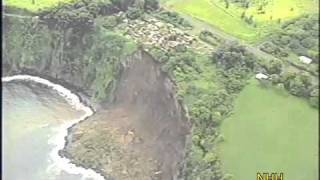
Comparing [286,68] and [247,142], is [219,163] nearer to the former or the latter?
[247,142]

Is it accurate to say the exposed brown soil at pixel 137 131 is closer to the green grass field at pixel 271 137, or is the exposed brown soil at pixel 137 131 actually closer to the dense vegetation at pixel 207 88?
the dense vegetation at pixel 207 88

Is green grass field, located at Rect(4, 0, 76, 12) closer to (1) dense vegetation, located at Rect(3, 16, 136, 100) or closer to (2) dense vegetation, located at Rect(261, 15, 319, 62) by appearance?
(1) dense vegetation, located at Rect(3, 16, 136, 100)

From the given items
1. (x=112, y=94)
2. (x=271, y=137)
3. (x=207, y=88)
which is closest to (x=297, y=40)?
(x=207, y=88)

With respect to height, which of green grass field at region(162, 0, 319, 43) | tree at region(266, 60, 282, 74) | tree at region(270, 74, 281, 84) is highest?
green grass field at region(162, 0, 319, 43)

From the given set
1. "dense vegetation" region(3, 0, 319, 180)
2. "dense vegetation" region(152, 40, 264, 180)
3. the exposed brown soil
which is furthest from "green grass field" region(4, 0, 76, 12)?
"dense vegetation" region(152, 40, 264, 180)

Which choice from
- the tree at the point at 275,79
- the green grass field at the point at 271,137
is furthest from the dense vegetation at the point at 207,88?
the tree at the point at 275,79

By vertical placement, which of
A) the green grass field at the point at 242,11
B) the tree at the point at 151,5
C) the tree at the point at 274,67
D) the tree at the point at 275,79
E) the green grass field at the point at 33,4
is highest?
the green grass field at the point at 242,11

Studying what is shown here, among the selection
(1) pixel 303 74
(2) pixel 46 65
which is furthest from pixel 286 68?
(2) pixel 46 65
